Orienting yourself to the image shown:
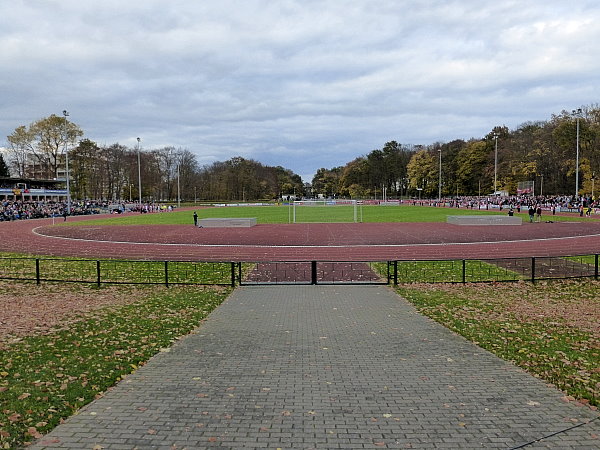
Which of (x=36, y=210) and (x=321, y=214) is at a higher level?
(x=36, y=210)

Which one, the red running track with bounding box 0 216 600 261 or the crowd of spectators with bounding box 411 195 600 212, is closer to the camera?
the red running track with bounding box 0 216 600 261

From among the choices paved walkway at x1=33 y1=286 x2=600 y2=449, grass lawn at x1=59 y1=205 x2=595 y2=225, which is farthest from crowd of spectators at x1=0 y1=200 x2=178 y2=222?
paved walkway at x1=33 y1=286 x2=600 y2=449

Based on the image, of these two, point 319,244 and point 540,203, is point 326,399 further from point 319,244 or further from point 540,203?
point 540,203

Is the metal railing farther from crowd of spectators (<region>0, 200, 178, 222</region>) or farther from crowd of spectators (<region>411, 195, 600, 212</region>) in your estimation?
crowd of spectators (<region>411, 195, 600, 212</region>)

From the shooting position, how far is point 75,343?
327 inches

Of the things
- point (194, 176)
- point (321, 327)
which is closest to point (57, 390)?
point (321, 327)

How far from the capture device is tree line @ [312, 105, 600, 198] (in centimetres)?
7744

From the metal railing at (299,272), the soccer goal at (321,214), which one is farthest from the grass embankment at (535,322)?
the soccer goal at (321,214)

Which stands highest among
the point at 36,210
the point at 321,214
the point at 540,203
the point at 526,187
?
the point at 526,187

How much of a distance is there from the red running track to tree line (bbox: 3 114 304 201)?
3929cm

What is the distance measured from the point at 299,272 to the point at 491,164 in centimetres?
10728

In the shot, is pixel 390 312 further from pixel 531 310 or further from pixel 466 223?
pixel 466 223

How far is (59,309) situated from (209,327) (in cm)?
450

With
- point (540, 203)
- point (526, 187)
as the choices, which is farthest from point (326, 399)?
point (526, 187)
